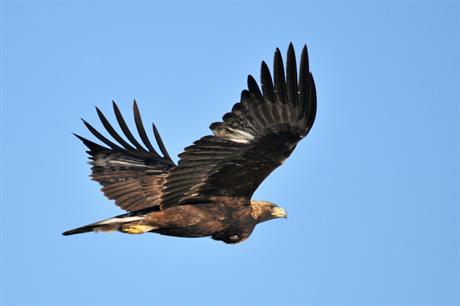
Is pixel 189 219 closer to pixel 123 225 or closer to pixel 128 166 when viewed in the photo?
pixel 123 225

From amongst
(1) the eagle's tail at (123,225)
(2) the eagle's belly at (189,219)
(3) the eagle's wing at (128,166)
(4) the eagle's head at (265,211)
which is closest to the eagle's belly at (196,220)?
(2) the eagle's belly at (189,219)

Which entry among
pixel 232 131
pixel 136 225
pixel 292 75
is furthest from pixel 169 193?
pixel 292 75

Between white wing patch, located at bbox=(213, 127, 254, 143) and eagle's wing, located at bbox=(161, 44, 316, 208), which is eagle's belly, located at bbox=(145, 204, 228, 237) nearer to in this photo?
eagle's wing, located at bbox=(161, 44, 316, 208)

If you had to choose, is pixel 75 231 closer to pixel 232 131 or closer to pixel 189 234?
pixel 189 234

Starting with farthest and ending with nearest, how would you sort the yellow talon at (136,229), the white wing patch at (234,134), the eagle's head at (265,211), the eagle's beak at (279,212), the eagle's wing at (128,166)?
1. the eagle's wing at (128,166)
2. the eagle's beak at (279,212)
3. the eagle's head at (265,211)
4. the yellow talon at (136,229)
5. the white wing patch at (234,134)

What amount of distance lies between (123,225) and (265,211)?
1.99 m

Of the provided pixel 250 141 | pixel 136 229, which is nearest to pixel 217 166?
pixel 250 141

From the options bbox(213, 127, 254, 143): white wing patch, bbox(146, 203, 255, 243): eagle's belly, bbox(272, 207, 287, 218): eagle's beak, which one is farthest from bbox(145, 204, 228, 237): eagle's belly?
bbox(213, 127, 254, 143): white wing patch

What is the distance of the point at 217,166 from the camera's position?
38.5ft

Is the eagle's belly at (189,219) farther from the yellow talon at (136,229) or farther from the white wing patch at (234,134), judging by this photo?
the white wing patch at (234,134)

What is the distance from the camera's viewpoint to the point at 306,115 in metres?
11.1

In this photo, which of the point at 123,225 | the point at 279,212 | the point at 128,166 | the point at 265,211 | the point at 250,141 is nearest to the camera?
the point at 250,141

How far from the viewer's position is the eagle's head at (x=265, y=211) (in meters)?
12.8

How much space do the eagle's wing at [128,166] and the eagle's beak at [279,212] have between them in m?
1.71
